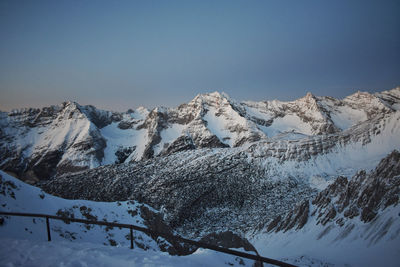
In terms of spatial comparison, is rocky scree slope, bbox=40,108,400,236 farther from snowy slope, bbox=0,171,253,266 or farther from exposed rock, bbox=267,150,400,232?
snowy slope, bbox=0,171,253,266

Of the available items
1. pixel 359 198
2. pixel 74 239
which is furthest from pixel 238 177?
pixel 74 239

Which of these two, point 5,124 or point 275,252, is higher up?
point 5,124

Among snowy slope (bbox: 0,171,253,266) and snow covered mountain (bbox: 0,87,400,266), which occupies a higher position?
snowy slope (bbox: 0,171,253,266)

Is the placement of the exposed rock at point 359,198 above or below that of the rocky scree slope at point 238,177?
above

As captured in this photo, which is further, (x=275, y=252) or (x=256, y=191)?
(x=256, y=191)

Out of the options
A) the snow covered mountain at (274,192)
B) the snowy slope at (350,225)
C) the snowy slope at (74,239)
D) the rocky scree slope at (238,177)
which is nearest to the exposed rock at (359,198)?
the snowy slope at (350,225)

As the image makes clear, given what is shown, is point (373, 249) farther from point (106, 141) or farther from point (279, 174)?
point (106, 141)

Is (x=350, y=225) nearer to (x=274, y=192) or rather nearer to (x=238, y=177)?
(x=274, y=192)

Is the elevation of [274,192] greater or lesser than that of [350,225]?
lesser

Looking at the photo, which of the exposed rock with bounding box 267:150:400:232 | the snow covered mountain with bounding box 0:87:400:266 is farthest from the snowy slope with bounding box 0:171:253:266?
the exposed rock with bounding box 267:150:400:232

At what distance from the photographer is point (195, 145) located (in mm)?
182375

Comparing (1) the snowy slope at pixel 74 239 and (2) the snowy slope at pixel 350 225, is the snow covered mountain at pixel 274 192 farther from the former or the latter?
(1) the snowy slope at pixel 74 239

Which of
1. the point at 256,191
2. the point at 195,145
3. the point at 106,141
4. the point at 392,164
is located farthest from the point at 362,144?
the point at 106,141

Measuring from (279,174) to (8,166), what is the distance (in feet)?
581
